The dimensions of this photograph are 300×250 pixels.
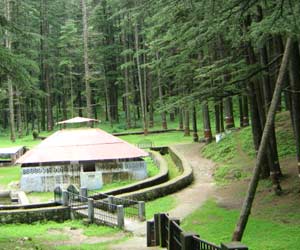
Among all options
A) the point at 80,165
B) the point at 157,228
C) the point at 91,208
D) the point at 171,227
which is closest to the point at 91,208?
the point at 91,208

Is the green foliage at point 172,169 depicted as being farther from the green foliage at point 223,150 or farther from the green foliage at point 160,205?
the green foliage at point 160,205

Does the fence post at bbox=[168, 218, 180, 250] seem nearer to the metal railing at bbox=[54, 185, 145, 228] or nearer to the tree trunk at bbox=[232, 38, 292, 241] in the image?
the tree trunk at bbox=[232, 38, 292, 241]

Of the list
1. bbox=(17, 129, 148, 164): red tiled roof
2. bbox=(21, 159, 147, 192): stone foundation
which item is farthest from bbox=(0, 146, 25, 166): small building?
bbox=(21, 159, 147, 192): stone foundation

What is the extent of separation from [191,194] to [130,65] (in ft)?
97.4

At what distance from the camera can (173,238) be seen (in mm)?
9789

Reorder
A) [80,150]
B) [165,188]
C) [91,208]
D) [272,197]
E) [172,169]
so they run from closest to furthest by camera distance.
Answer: [272,197] < [91,208] < [165,188] < [80,150] < [172,169]

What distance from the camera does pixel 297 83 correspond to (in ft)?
46.7

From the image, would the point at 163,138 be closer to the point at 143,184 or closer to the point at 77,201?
the point at 143,184

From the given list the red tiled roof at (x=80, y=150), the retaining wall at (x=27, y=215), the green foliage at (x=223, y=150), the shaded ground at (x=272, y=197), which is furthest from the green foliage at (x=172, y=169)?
the retaining wall at (x=27, y=215)

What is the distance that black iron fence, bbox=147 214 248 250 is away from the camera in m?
6.99

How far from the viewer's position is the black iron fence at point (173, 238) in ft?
22.9

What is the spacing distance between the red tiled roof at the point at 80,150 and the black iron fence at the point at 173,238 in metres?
12.8

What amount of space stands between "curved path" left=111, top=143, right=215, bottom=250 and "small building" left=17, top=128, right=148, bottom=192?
3.27 metres

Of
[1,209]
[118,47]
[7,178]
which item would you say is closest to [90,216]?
[1,209]
